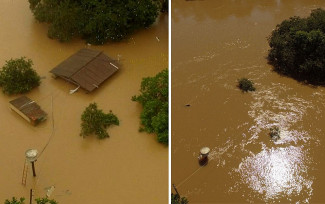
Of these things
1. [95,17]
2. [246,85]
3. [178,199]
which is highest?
[95,17]

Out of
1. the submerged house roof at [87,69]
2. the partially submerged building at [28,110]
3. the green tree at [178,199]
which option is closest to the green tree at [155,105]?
the submerged house roof at [87,69]

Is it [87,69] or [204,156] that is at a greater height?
[87,69]

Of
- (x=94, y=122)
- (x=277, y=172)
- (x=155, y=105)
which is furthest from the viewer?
(x=155, y=105)

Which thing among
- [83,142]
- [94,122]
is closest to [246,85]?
[94,122]

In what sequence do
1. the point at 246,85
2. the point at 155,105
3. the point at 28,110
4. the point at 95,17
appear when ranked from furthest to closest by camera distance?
1. the point at 95,17
2. the point at 246,85
3. the point at 28,110
4. the point at 155,105

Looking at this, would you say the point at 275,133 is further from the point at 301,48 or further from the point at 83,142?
the point at 83,142

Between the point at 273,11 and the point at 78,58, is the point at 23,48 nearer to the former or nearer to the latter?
the point at 78,58

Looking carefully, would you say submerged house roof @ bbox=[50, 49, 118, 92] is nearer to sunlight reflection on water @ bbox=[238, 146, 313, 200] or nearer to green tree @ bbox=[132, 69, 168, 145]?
green tree @ bbox=[132, 69, 168, 145]
